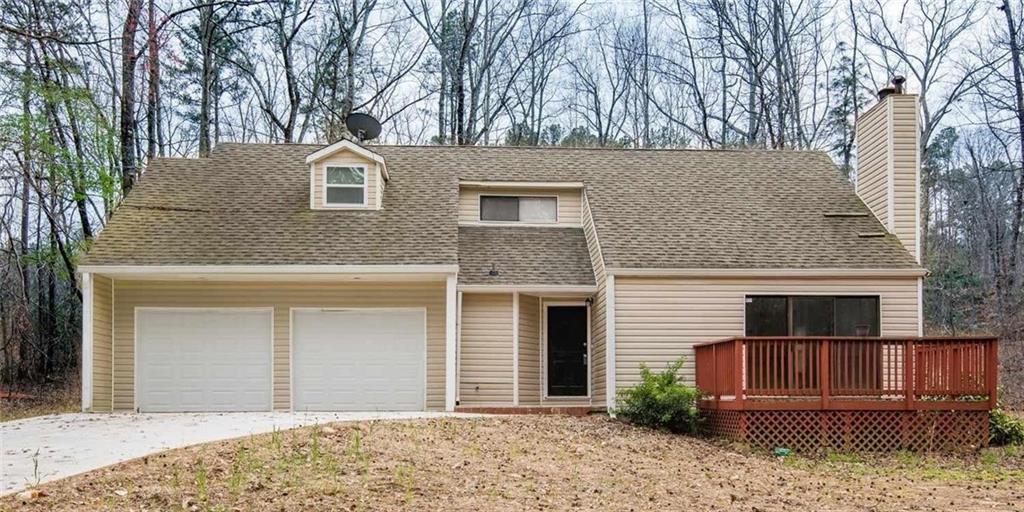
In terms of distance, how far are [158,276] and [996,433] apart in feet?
40.9

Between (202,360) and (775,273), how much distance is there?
9270mm

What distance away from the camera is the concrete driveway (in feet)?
27.5

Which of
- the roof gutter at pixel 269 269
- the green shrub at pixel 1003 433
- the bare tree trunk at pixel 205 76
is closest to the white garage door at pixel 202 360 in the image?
the roof gutter at pixel 269 269

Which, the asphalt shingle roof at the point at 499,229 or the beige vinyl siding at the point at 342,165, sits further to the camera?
the beige vinyl siding at the point at 342,165

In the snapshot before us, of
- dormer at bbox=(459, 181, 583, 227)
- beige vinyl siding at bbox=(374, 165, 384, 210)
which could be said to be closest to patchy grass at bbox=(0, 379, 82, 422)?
beige vinyl siding at bbox=(374, 165, 384, 210)

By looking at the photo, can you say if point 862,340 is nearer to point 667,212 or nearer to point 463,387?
point 667,212

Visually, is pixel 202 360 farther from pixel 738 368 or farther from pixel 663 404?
pixel 738 368

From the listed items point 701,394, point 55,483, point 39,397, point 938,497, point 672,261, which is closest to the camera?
point 55,483

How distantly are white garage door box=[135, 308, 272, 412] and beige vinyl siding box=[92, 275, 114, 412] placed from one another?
16.8 inches

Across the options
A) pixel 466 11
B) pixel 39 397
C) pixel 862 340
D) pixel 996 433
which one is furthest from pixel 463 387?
pixel 466 11

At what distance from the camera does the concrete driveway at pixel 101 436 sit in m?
8.38

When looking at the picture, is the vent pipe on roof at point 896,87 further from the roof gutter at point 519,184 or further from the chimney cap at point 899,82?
the roof gutter at point 519,184

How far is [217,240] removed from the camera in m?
15.3

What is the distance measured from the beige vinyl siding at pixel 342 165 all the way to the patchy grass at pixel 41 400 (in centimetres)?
616
